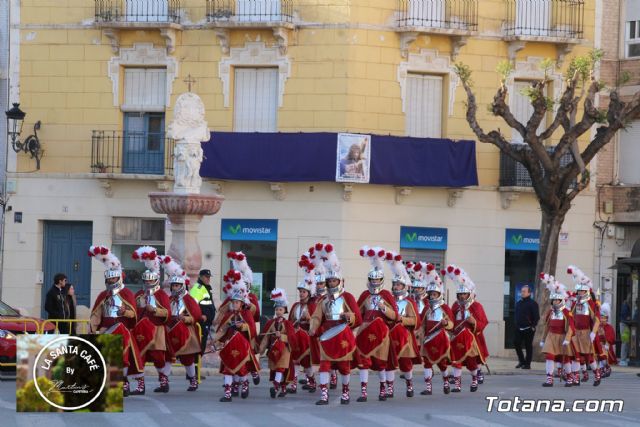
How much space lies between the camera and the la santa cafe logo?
15.7 metres

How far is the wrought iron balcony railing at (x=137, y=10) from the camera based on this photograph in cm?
3569

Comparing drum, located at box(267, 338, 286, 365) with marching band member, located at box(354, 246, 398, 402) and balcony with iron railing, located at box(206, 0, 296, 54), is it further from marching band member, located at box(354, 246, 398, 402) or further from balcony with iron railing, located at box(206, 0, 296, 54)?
balcony with iron railing, located at box(206, 0, 296, 54)

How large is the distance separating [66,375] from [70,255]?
21.0 metres

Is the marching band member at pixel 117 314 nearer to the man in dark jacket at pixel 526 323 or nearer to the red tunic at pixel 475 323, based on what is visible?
the red tunic at pixel 475 323

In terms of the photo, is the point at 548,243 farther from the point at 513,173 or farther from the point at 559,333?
the point at 559,333

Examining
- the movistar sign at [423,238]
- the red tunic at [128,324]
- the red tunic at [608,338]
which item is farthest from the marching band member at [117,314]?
the movistar sign at [423,238]

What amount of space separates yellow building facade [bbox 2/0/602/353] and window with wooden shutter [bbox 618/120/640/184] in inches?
98.3

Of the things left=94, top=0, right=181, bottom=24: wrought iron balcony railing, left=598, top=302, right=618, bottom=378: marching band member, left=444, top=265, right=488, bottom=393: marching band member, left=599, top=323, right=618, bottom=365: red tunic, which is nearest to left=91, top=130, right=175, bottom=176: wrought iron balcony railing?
left=94, top=0, right=181, bottom=24: wrought iron balcony railing

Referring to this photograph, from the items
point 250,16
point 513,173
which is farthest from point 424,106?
point 250,16

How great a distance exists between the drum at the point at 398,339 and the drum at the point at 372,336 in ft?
1.27

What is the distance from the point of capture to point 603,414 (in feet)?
68.0

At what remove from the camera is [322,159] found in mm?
34688

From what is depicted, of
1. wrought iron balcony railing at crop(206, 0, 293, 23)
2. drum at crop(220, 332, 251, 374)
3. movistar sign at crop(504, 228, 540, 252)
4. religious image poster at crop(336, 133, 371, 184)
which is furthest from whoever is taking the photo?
movistar sign at crop(504, 228, 540, 252)

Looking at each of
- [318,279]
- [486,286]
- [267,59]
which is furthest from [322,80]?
[318,279]
